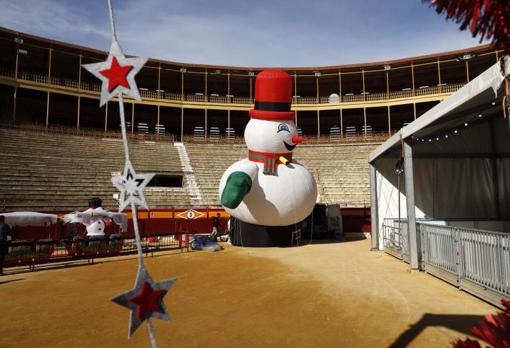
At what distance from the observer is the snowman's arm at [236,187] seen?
12273 mm

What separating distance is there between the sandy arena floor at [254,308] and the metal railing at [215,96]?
898 inches

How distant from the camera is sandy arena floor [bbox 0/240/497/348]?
4.55m

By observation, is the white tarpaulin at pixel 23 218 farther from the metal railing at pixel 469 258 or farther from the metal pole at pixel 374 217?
the metal railing at pixel 469 258

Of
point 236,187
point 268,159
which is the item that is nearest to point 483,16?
point 236,187

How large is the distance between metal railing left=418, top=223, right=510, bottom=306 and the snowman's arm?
6043mm

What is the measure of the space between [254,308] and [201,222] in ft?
50.2

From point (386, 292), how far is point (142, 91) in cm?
2960

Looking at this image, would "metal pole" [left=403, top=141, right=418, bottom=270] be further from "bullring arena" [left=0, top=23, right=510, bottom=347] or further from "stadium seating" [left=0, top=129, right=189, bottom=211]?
"stadium seating" [left=0, top=129, right=189, bottom=211]

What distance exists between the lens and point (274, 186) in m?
13.1

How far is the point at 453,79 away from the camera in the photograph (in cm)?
3253

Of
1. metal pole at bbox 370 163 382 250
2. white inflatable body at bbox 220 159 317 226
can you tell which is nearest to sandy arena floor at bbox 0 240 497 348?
white inflatable body at bbox 220 159 317 226

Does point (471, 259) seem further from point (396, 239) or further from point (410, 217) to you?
point (396, 239)

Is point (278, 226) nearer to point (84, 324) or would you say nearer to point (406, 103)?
point (84, 324)

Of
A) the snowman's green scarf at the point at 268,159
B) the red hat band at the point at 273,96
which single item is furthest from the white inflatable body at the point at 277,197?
the red hat band at the point at 273,96
